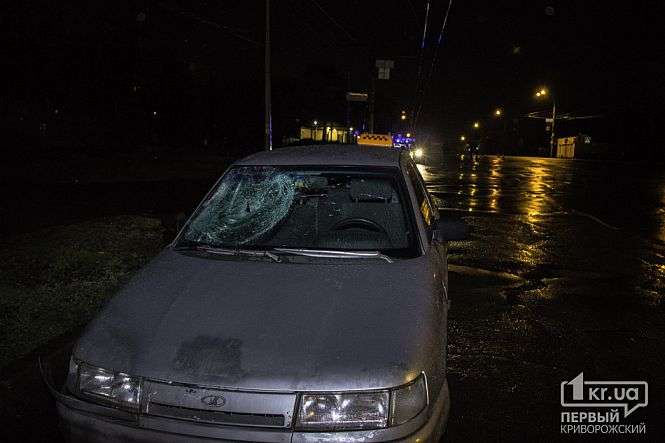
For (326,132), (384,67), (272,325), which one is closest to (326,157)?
(272,325)

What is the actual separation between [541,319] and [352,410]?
4160 mm

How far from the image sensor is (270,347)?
261 cm

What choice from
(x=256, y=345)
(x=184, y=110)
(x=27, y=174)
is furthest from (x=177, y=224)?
(x=184, y=110)

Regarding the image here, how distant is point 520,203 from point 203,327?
49.4 ft

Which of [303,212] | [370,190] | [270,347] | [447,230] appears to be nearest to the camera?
[270,347]

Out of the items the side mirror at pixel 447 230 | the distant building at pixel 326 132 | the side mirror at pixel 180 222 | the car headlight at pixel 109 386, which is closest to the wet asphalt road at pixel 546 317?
→ the side mirror at pixel 447 230

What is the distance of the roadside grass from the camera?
17.2 ft

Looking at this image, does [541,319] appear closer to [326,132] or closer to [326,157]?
[326,157]

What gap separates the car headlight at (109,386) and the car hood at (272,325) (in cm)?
4

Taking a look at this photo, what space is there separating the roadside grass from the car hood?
2.21m

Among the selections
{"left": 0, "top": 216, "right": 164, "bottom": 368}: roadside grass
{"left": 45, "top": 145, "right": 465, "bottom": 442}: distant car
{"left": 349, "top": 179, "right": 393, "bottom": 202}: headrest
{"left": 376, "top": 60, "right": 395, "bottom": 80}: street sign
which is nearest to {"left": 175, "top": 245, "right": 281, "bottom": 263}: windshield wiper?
{"left": 45, "top": 145, "right": 465, "bottom": 442}: distant car

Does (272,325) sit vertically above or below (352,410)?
above

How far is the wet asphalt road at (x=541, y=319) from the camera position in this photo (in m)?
4.02

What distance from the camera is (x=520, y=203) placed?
54.6ft
